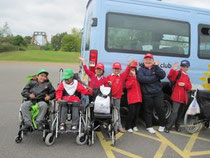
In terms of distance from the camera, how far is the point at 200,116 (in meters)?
4.56

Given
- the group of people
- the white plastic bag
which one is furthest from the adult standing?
the white plastic bag

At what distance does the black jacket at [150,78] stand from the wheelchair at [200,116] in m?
0.85

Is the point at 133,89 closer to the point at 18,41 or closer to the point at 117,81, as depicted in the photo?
the point at 117,81

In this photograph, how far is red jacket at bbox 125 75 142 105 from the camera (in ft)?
14.6

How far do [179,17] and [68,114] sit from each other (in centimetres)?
341

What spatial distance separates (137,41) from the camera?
15.4ft

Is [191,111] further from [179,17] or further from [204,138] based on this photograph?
[179,17]

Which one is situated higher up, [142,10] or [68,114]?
[142,10]

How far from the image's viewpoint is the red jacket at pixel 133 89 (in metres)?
4.45

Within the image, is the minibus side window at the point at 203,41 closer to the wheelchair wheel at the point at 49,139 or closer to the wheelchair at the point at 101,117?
the wheelchair at the point at 101,117

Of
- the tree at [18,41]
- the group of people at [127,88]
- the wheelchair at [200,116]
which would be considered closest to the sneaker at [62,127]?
the group of people at [127,88]

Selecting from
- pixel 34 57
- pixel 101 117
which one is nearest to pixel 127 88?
pixel 101 117

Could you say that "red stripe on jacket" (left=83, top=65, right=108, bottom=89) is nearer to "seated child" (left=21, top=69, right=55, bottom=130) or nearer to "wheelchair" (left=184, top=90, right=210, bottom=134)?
"seated child" (left=21, top=69, right=55, bottom=130)

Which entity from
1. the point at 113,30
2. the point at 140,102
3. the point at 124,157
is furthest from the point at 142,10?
the point at 124,157
